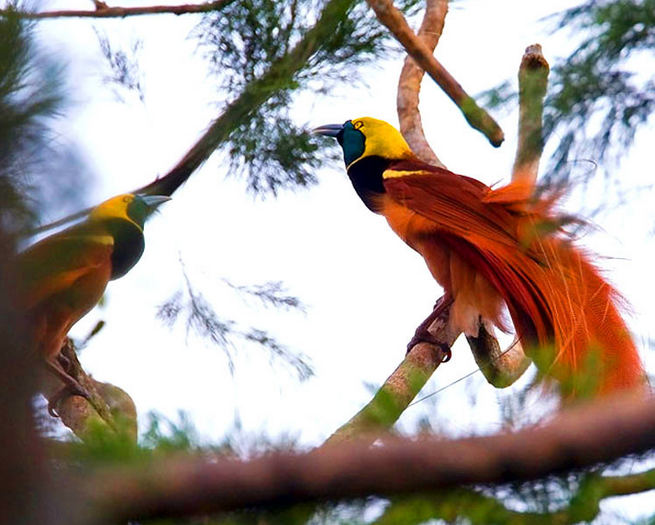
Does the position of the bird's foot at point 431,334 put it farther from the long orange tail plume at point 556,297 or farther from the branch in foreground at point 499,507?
the branch in foreground at point 499,507

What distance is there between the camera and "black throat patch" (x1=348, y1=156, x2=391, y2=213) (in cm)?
349

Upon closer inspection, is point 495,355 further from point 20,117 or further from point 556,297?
point 20,117

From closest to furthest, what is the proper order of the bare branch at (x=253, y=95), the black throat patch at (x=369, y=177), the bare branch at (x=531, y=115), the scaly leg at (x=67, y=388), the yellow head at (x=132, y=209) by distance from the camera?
the bare branch at (x=531, y=115)
the bare branch at (x=253, y=95)
the scaly leg at (x=67, y=388)
the yellow head at (x=132, y=209)
the black throat patch at (x=369, y=177)

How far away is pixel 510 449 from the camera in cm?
63

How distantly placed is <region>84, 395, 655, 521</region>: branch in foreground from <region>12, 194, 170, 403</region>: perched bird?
117 mm

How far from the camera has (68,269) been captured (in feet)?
3.30

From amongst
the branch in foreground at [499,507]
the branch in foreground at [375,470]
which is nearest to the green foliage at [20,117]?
the branch in foreground at [375,470]

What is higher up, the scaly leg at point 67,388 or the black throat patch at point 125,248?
the black throat patch at point 125,248

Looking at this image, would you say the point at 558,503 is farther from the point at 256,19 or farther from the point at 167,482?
the point at 256,19

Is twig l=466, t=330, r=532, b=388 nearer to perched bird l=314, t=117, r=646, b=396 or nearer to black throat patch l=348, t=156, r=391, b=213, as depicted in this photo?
perched bird l=314, t=117, r=646, b=396

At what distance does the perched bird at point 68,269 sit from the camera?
2.17 ft

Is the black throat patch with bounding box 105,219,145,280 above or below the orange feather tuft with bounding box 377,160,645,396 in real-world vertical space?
above

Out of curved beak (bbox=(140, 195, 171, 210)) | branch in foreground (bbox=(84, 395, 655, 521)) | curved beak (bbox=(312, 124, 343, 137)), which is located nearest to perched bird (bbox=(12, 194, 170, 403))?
curved beak (bbox=(140, 195, 171, 210))

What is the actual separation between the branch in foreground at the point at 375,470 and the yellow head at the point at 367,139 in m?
2.96
